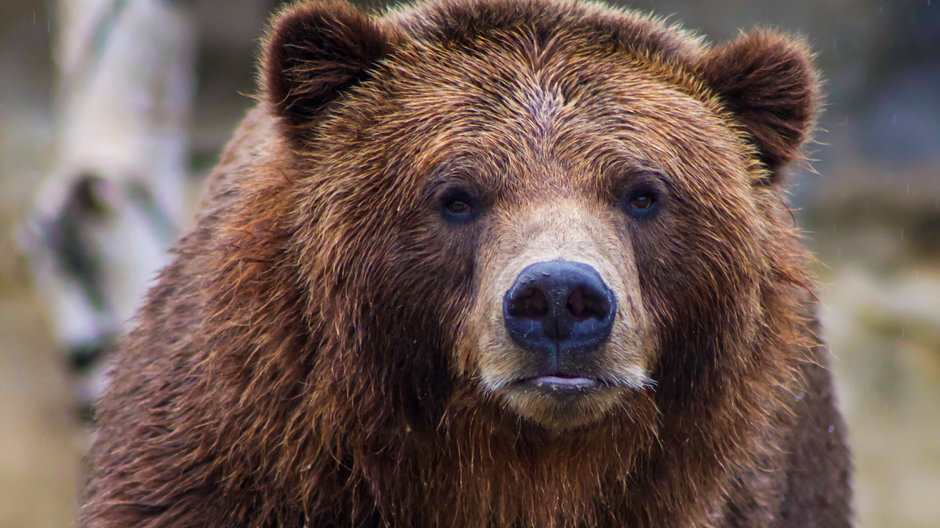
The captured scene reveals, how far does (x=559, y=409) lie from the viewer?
3.35 metres

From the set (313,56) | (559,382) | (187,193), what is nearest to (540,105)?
(313,56)

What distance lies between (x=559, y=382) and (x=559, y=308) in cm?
25

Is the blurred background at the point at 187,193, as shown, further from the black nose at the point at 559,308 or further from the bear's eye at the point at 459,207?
the black nose at the point at 559,308

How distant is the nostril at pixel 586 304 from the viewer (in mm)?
3189

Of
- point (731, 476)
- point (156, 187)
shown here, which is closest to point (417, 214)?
point (731, 476)

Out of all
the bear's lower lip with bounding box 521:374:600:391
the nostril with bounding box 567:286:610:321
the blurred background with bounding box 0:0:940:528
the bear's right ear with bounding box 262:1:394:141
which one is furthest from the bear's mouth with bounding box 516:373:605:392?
the blurred background with bounding box 0:0:940:528

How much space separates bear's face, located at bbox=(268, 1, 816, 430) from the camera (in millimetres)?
3414

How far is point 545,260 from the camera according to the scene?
3271 millimetres

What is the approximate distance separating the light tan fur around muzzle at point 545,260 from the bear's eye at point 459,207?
118 mm

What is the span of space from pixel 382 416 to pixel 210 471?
0.64 metres

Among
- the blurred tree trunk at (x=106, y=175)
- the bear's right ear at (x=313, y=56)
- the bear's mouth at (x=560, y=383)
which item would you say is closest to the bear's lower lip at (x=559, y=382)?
the bear's mouth at (x=560, y=383)

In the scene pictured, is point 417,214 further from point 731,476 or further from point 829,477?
point 829,477

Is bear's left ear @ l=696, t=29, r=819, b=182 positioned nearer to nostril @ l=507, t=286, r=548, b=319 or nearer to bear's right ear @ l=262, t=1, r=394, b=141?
bear's right ear @ l=262, t=1, r=394, b=141

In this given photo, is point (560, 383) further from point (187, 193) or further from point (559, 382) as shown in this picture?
point (187, 193)
